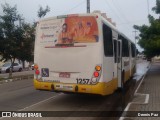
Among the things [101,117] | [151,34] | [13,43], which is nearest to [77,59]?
[101,117]

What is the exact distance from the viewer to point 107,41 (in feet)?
36.6

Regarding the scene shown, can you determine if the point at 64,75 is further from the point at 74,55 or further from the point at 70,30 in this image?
the point at 70,30

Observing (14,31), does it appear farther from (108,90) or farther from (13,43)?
(108,90)

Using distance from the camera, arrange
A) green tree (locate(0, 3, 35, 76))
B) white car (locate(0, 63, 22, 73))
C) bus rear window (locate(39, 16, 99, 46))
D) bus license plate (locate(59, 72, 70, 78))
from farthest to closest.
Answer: white car (locate(0, 63, 22, 73)) < green tree (locate(0, 3, 35, 76)) < bus license plate (locate(59, 72, 70, 78)) < bus rear window (locate(39, 16, 99, 46))

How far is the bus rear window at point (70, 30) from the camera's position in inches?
416

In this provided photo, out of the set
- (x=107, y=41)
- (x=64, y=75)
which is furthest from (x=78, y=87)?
(x=107, y=41)

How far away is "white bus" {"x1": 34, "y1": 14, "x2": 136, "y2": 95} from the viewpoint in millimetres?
10367

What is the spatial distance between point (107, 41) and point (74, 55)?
137cm

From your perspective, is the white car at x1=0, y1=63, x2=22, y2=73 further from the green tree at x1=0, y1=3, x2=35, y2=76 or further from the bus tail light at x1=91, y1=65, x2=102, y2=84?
the bus tail light at x1=91, y1=65, x2=102, y2=84

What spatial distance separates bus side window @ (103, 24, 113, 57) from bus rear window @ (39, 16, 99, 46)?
0.49 metres

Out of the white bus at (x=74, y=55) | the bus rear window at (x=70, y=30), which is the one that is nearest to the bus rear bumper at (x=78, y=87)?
the white bus at (x=74, y=55)

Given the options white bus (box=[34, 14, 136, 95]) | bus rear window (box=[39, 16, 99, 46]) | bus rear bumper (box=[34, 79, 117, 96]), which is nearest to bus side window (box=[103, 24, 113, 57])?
white bus (box=[34, 14, 136, 95])

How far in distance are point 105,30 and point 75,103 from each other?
3156mm

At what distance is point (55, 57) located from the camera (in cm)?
1098
